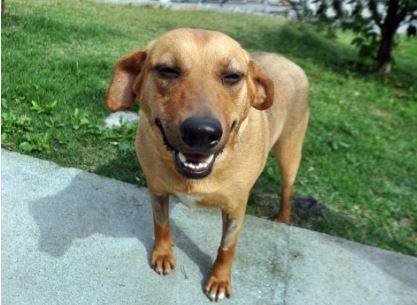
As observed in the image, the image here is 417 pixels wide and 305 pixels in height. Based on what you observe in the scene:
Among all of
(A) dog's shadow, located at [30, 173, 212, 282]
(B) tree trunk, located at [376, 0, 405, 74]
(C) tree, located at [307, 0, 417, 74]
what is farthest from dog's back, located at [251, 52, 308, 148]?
(B) tree trunk, located at [376, 0, 405, 74]

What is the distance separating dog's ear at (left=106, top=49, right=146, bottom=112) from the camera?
8.84ft

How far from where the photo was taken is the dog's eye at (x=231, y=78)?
2.52m

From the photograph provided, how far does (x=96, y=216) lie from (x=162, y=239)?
58 cm

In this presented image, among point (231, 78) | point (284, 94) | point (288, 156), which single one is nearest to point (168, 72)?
point (231, 78)

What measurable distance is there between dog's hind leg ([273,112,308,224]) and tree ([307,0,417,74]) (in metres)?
5.48

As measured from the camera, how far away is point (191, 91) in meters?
2.34

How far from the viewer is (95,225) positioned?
3.31 m

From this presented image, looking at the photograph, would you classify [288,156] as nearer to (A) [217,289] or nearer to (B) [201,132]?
(A) [217,289]

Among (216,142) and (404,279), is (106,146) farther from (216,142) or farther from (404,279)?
(404,279)

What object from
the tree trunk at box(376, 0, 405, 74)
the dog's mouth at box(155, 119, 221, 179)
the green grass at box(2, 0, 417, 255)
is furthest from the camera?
the tree trunk at box(376, 0, 405, 74)

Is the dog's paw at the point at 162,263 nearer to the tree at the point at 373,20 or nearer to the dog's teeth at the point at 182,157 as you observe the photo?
the dog's teeth at the point at 182,157

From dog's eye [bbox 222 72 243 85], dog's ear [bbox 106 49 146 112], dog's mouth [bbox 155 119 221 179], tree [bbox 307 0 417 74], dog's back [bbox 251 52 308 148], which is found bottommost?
tree [bbox 307 0 417 74]

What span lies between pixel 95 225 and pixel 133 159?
1.18m

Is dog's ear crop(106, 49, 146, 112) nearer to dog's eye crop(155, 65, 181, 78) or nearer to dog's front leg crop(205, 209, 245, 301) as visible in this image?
dog's eye crop(155, 65, 181, 78)
